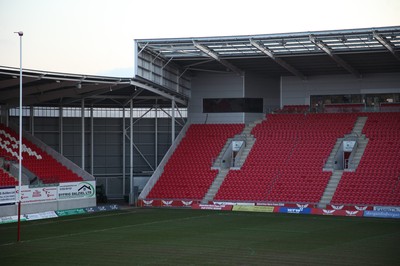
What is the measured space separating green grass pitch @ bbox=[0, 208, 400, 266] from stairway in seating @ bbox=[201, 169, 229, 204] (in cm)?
555

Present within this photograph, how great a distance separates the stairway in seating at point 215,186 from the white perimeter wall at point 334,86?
9.92 metres

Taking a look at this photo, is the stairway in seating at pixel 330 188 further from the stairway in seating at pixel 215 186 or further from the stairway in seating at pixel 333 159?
the stairway in seating at pixel 215 186

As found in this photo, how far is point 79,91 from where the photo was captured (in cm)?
5172

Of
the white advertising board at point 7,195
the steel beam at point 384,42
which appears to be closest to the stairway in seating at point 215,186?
the white advertising board at point 7,195

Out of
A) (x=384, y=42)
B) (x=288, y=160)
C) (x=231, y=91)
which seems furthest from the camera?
(x=231, y=91)

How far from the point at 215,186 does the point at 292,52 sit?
36.4ft

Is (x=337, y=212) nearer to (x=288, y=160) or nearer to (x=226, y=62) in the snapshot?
(x=288, y=160)

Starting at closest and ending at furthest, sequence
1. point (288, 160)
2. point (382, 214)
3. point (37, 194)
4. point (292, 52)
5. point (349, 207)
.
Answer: point (382, 214) → point (37, 194) → point (349, 207) → point (292, 52) → point (288, 160)

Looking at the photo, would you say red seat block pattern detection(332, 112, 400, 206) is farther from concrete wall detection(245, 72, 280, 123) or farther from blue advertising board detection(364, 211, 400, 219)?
concrete wall detection(245, 72, 280, 123)

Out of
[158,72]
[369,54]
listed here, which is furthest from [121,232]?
[369,54]

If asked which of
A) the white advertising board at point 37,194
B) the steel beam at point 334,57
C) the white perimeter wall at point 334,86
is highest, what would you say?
the steel beam at point 334,57

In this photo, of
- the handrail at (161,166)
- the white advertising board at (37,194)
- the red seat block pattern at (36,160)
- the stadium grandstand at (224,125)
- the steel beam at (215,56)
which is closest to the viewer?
the white advertising board at (37,194)

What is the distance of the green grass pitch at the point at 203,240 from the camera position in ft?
93.7

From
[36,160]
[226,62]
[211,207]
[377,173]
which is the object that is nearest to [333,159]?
[377,173]
